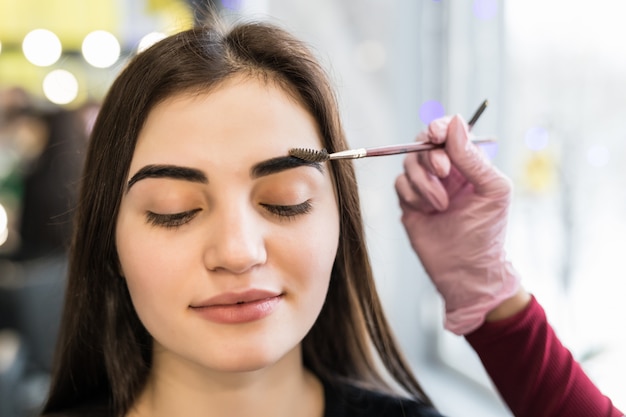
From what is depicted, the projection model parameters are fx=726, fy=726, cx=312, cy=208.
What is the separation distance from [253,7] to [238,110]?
1811mm

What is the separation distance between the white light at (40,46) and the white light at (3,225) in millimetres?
703

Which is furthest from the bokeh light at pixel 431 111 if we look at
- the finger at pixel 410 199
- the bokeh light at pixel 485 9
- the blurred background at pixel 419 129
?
the finger at pixel 410 199

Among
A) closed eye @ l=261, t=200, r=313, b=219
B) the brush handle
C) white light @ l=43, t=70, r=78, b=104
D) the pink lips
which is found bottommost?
the pink lips

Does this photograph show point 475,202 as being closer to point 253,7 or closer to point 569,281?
point 569,281

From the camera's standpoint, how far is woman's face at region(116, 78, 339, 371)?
87 centimetres

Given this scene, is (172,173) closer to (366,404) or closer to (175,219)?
(175,219)

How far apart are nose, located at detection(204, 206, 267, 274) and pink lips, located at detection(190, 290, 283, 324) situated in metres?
0.03

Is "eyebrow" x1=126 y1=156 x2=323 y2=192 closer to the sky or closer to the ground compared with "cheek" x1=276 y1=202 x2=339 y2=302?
closer to the sky

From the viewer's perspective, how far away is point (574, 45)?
5.14ft

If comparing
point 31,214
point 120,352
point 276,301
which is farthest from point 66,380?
point 31,214

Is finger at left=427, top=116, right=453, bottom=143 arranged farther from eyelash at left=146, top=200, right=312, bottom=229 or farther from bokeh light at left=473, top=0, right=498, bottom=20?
bokeh light at left=473, top=0, right=498, bottom=20

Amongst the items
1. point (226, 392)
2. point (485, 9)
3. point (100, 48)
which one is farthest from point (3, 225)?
point (226, 392)

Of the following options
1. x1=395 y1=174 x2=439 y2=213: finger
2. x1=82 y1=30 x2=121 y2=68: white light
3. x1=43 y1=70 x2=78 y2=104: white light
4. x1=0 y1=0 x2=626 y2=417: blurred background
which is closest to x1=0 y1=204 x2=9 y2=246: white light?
x1=0 y1=0 x2=626 y2=417: blurred background

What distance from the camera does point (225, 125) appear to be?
0.89 meters
